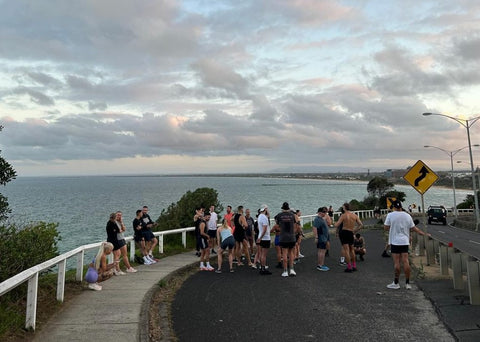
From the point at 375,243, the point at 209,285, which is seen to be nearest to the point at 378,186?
the point at 375,243

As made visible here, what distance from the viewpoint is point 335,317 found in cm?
660

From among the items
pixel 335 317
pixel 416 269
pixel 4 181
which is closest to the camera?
pixel 335 317

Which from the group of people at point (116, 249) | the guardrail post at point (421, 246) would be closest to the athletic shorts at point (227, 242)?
the group of people at point (116, 249)

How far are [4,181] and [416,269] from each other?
10.7 meters

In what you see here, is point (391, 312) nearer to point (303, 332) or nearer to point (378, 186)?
point (303, 332)

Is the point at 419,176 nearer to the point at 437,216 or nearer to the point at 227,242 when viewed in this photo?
the point at 227,242

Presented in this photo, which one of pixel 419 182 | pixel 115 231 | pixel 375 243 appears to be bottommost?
pixel 375 243

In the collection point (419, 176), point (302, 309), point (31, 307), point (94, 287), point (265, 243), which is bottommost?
point (302, 309)

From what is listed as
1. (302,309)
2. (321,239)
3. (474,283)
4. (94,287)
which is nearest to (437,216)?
(321,239)

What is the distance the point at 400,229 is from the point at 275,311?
3.58m

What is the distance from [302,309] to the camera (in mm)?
7121

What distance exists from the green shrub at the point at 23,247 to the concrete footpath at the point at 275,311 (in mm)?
1056

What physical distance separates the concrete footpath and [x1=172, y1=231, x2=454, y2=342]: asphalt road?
1 cm

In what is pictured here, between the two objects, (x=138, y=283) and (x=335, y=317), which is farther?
(x=138, y=283)
